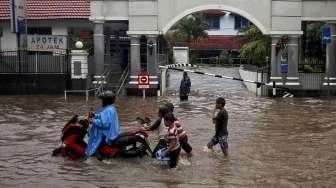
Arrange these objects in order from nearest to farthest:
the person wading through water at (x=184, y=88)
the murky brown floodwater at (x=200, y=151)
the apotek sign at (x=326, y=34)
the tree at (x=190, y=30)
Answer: the murky brown floodwater at (x=200, y=151) → the person wading through water at (x=184, y=88) → the apotek sign at (x=326, y=34) → the tree at (x=190, y=30)

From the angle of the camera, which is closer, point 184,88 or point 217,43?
point 184,88

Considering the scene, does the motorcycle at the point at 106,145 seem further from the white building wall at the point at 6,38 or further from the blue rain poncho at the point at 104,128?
the white building wall at the point at 6,38

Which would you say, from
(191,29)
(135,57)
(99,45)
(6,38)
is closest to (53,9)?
(6,38)

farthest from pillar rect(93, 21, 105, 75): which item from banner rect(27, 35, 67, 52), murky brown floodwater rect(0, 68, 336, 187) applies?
murky brown floodwater rect(0, 68, 336, 187)

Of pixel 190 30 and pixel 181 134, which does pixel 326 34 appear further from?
pixel 190 30

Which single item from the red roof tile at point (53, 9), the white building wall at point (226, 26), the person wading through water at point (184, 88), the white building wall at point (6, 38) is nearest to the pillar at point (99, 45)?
the person wading through water at point (184, 88)

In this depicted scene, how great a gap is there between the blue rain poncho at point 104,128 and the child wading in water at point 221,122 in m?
2.17

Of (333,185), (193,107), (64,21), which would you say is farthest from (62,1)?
(333,185)

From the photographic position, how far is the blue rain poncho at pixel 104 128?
11.4 metres

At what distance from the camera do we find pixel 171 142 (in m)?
11.1

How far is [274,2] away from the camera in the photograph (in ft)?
92.9

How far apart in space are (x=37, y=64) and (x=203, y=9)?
8.49m

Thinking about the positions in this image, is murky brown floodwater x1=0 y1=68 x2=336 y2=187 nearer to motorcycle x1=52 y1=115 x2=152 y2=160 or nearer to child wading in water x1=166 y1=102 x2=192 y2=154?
motorcycle x1=52 y1=115 x2=152 y2=160

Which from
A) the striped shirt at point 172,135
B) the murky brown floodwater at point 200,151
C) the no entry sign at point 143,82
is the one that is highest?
the no entry sign at point 143,82
